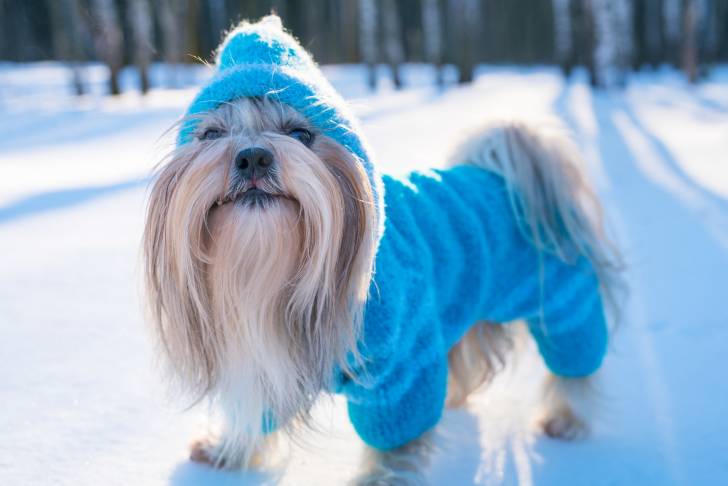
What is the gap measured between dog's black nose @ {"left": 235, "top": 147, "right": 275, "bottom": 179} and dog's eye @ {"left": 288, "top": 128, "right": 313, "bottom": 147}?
0.11 meters

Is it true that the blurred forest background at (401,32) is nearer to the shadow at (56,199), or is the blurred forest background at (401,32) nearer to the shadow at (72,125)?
the shadow at (56,199)

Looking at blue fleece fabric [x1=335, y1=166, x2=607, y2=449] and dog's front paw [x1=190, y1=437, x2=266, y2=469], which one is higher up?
blue fleece fabric [x1=335, y1=166, x2=607, y2=449]

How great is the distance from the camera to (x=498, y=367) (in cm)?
242

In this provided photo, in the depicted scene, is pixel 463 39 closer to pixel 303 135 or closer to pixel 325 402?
pixel 325 402

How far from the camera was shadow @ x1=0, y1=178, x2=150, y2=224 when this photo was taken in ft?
11.8

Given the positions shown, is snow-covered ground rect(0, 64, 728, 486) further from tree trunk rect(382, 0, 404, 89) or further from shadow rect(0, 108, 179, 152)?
tree trunk rect(382, 0, 404, 89)

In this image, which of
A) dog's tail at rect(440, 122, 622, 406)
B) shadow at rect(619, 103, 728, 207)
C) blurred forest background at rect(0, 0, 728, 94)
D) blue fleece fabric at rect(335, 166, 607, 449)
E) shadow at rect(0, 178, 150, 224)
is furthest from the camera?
blurred forest background at rect(0, 0, 728, 94)

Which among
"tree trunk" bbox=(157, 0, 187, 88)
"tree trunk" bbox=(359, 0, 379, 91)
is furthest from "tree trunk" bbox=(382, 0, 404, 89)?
"tree trunk" bbox=(157, 0, 187, 88)

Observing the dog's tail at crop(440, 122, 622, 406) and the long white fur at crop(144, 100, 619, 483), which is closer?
the long white fur at crop(144, 100, 619, 483)

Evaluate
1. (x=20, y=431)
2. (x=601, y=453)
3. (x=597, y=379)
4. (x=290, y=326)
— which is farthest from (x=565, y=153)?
(x=20, y=431)

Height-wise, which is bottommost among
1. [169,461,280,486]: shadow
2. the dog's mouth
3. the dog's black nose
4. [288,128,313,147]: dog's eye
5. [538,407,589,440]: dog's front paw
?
[538,407,589,440]: dog's front paw

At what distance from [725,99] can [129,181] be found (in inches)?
432

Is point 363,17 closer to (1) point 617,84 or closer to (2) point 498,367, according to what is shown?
(1) point 617,84

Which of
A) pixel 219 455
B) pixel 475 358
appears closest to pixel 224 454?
pixel 219 455
